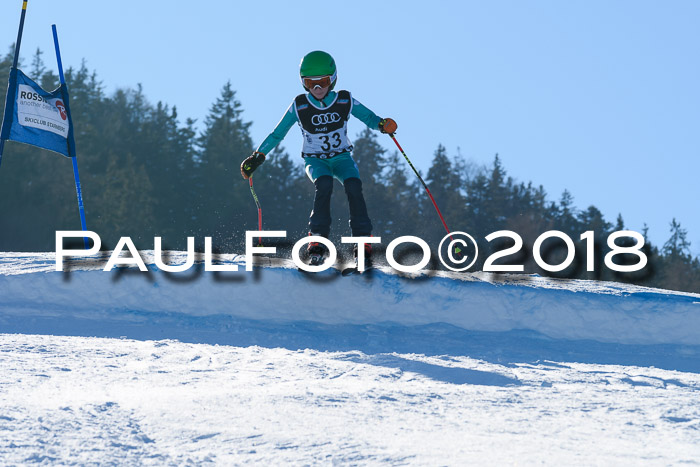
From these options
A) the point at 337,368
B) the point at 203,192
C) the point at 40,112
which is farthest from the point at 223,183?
the point at 337,368

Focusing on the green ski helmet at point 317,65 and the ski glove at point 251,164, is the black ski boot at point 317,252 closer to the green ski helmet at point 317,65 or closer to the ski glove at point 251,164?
the ski glove at point 251,164

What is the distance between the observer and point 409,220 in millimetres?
48000

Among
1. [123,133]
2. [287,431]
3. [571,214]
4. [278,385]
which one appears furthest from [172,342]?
[571,214]

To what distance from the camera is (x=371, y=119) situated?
6.54 m

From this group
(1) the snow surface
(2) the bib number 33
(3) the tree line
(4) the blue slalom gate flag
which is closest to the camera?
(1) the snow surface

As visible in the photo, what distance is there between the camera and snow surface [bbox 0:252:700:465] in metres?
2.75

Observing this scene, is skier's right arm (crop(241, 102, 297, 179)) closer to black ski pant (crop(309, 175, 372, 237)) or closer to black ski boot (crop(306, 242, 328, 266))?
black ski pant (crop(309, 175, 372, 237))

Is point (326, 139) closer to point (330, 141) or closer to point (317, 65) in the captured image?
point (330, 141)

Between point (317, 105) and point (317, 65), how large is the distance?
0.34 m

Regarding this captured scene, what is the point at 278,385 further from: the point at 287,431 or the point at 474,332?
the point at 474,332

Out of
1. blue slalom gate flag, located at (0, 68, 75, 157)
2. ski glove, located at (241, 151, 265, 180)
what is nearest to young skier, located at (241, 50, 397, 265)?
ski glove, located at (241, 151, 265, 180)

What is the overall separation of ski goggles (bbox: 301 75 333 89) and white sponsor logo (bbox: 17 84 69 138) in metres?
3.53

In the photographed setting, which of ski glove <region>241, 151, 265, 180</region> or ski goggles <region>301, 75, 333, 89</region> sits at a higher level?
ski goggles <region>301, 75, 333, 89</region>

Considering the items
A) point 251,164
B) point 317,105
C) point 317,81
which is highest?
point 317,81
